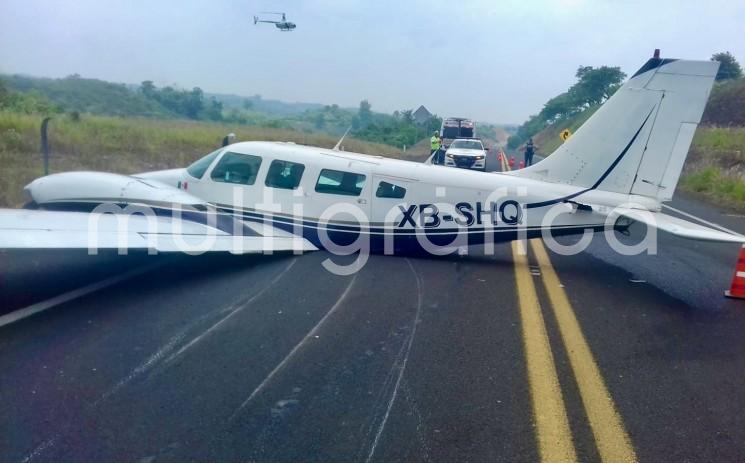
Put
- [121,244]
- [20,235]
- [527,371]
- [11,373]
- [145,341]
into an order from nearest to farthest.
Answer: [11,373]
[527,371]
[145,341]
[20,235]
[121,244]

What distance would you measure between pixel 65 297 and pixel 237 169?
365 centimetres

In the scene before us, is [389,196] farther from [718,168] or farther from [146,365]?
[718,168]

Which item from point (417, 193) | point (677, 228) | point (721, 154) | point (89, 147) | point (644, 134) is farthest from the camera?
point (721, 154)

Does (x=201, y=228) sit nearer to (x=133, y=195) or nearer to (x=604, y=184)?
(x=133, y=195)

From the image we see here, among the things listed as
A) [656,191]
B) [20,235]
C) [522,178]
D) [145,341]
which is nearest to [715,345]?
[656,191]

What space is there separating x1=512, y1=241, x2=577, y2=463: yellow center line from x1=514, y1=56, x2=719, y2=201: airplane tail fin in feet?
8.49

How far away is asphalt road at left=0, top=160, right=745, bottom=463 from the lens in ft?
12.7

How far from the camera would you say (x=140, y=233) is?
7.82 m

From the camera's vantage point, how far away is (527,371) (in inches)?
201

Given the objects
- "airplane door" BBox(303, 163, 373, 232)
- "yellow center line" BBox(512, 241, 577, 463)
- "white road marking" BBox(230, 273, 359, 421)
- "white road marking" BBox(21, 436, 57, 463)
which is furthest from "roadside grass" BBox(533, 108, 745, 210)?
"white road marking" BBox(21, 436, 57, 463)

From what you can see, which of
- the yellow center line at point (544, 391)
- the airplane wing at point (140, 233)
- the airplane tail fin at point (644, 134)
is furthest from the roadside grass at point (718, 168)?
the airplane wing at point (140, 233)

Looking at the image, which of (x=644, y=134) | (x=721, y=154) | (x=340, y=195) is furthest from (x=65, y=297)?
(x=721, y=154)

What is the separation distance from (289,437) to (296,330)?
2.11m

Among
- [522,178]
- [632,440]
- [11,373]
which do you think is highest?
[522,178]
